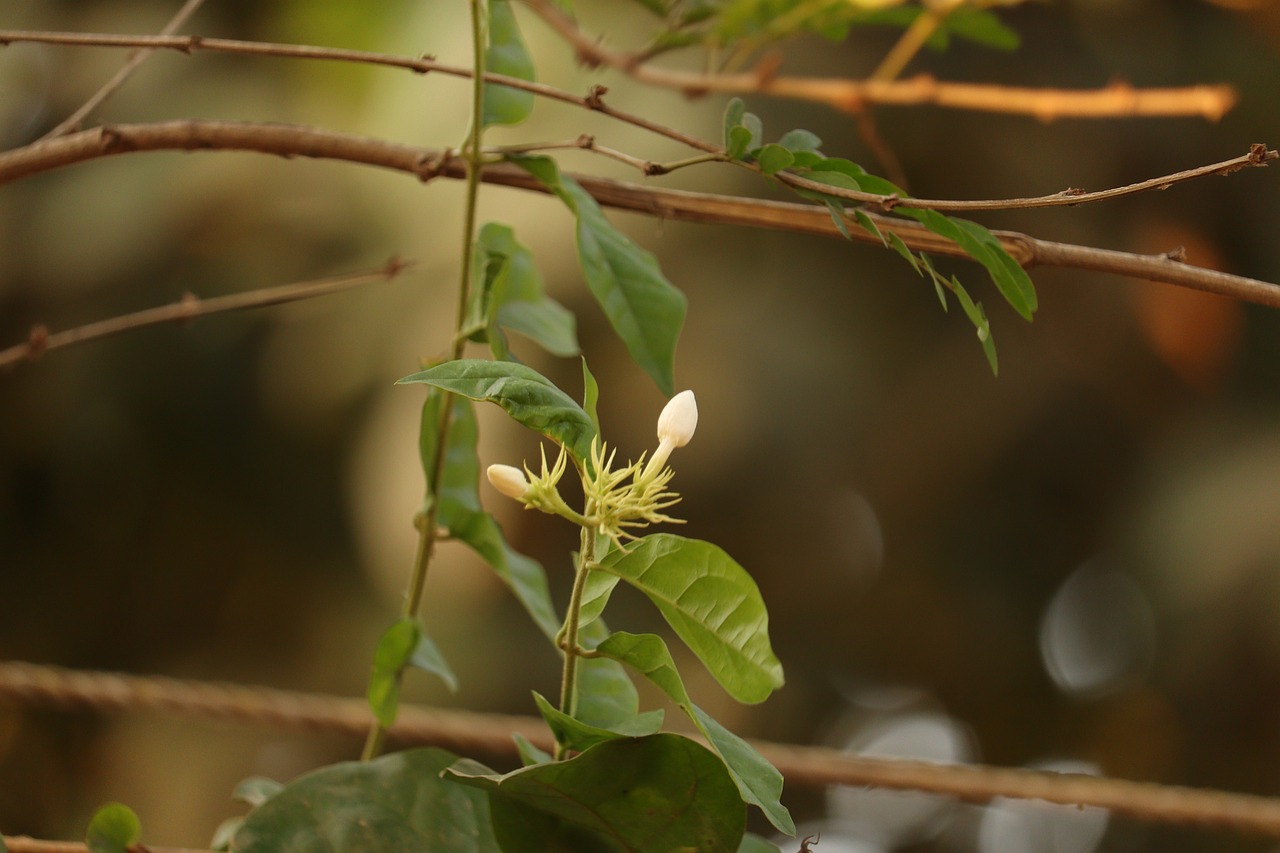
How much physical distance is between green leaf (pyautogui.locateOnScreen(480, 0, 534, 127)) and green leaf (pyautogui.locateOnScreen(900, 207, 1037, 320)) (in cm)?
11

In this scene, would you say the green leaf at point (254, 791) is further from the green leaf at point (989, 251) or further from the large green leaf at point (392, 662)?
the green leaf at point (989, 251)

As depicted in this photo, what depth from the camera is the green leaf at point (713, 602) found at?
0.19 meters

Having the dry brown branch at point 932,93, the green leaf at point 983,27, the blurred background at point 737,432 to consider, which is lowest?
the blurred background at point 737,432

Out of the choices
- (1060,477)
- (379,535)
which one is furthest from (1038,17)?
(379,535)

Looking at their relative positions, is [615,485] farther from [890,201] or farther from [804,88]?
[804,88]

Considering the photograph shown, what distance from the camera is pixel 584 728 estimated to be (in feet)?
0.62

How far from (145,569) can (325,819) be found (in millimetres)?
1866

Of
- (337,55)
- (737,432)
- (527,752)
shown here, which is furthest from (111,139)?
(737,432)

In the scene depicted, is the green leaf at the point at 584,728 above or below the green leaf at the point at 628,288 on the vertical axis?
below

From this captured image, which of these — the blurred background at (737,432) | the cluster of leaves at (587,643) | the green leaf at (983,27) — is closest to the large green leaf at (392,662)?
the cluster of leaves at (587,643)

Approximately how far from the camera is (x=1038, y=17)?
168cm

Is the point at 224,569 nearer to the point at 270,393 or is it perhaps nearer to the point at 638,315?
the point at 270,393

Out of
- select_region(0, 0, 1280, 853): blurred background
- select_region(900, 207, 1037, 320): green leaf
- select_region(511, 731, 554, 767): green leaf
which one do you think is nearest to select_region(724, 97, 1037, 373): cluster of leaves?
select_region(900, 207, 1037, 320): green leaf

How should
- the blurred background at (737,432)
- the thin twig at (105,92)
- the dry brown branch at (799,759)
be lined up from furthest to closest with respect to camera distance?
the blurred background at (737,432) < the dry brown branch at (799,759) < the thin twig at (105,92)
